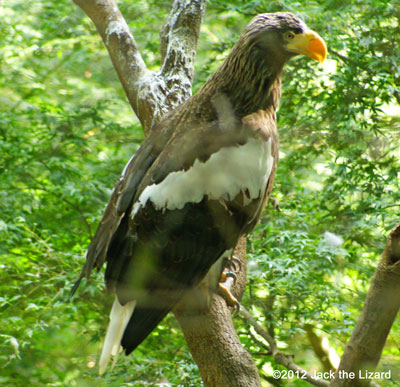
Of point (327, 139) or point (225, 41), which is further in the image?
point (225, 41)

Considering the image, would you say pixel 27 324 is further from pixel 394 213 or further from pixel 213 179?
pixel 394 213

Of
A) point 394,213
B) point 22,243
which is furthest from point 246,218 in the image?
point 22,243

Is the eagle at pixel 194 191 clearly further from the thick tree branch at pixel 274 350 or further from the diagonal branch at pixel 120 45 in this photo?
the thick tree branch at pixel 274 350

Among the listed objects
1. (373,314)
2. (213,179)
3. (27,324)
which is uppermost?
(213,179)

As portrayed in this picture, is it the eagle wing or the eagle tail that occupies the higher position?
the eagle wing

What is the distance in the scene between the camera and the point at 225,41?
10.2 ft

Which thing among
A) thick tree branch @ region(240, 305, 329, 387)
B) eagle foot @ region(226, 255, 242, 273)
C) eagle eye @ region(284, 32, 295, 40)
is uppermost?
eagle eye @ region(284, 32, 295, 40)

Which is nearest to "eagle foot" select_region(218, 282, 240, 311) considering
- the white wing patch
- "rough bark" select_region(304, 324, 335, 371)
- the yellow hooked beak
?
the white wing patch

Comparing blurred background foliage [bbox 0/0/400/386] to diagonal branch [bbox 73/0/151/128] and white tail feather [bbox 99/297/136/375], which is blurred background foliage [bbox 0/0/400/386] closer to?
white tail feather [bbox 99/297/136/375]

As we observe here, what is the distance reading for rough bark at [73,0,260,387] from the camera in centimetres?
160

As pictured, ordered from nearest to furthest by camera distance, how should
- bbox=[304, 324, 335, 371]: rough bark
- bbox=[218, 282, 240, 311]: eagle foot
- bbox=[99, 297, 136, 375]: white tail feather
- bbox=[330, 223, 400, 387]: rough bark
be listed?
bbox=[330, 223, 400, 387]: rough bark → bbox=[99, 297, 136, 375]: white tail feather → bbox=[218, 282, 240, 311]: eagle foot → bbox=[304, 324, 335, 371]: rough bark

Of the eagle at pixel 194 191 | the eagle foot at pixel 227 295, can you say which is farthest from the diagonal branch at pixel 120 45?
the eagle foot at pixel 227 295

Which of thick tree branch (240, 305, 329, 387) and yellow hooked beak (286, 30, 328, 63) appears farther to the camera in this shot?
thick tree branch (240, 305, 329, 387)

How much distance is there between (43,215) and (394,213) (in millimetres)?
1995
